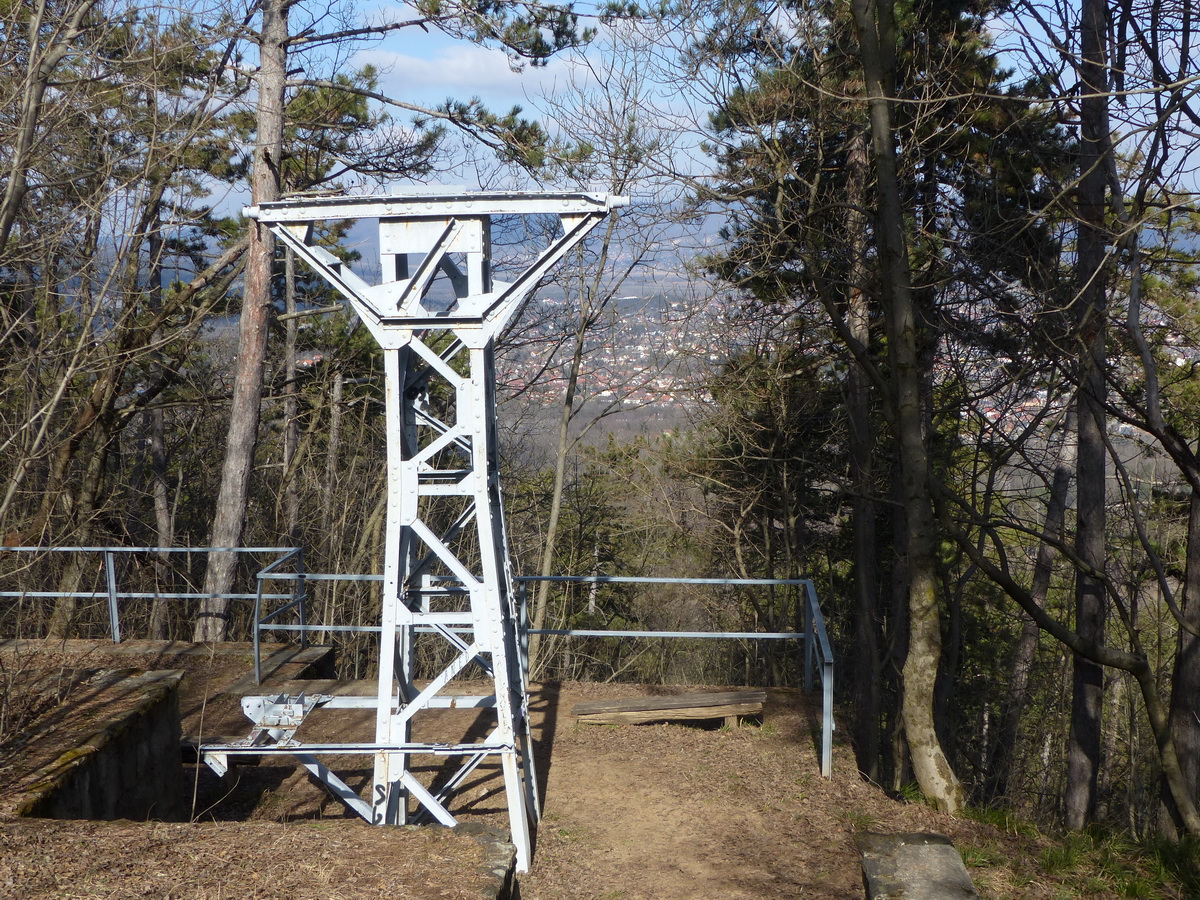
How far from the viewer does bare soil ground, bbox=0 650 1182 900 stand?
3.81m

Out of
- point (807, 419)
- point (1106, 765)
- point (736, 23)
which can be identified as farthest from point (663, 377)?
point (1106, 765)

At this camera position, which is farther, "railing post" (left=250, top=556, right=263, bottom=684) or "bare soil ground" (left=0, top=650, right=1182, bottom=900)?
"railing post" (left=250, top=556, right=263, bottom=684)

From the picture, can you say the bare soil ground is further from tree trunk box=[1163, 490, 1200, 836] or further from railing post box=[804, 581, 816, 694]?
tree trunk box=[1163, 490, 1200, 836]

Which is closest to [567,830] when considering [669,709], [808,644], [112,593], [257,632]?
[669,709]

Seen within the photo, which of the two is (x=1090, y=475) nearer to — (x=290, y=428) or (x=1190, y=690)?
(x=1190, y=690)

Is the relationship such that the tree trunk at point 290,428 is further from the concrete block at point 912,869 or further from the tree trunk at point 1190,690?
the concrete block at point 912,869

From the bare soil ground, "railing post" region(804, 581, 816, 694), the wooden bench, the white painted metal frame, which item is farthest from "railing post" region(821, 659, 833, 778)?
the white painted metal frame

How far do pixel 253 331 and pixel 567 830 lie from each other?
755cm

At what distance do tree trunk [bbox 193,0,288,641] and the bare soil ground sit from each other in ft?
7.72

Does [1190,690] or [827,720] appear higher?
[827,720]

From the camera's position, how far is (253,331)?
11086mm

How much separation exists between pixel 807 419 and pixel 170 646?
372 inches

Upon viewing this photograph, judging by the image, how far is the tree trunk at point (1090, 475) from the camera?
8406 mm

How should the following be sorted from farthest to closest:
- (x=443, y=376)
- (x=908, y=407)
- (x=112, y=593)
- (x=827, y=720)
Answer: (x=112, y=593) → (x=908, y=407) → (x=827, y=720) → (x=443, y=376)
